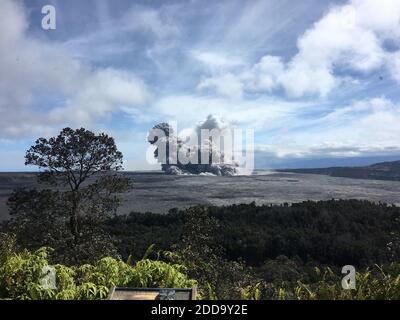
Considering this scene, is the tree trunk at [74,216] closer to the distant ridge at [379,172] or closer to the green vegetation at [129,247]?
the green vegetation at [129,247]

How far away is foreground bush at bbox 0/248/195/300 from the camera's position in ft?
28.5

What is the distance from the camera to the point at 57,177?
19578 millimetres

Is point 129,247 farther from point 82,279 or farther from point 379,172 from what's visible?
point 379,172

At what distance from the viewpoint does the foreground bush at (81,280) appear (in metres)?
8.70

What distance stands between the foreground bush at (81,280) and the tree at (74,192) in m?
8.31

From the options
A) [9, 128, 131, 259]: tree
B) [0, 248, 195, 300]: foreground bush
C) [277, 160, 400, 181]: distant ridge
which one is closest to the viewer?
[0, 248, 195, 300]: foreground bush

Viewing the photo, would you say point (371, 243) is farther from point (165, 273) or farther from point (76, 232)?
point (165, 273)

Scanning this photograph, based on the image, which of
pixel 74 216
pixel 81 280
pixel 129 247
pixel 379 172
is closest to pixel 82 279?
pixel 81 280

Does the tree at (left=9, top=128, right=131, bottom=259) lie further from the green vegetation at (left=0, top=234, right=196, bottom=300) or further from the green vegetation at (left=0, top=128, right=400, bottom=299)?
the green vegetation at (left=0, top=234, right=196, bottom=300)

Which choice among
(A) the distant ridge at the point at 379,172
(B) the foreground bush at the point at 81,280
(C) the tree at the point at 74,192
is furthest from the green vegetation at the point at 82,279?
(A) the distant ridge at the point at 379,172

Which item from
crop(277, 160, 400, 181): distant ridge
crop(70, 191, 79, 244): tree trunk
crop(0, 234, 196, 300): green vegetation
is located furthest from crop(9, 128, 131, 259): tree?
crop(277, 160, 400, 181): distant ridge

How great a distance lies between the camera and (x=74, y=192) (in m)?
19.0

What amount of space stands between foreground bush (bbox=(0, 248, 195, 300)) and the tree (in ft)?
27.3

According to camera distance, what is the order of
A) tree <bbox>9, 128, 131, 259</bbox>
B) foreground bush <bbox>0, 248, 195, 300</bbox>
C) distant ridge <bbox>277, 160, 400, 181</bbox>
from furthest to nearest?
1. distant ridge <bbox>277, 160, 400, 181</bbox>
2. tree <bbox>9, 128, 131, 259</bbox>
3. foreground bush <bbox>0, 248, 195, 300</bbox>
